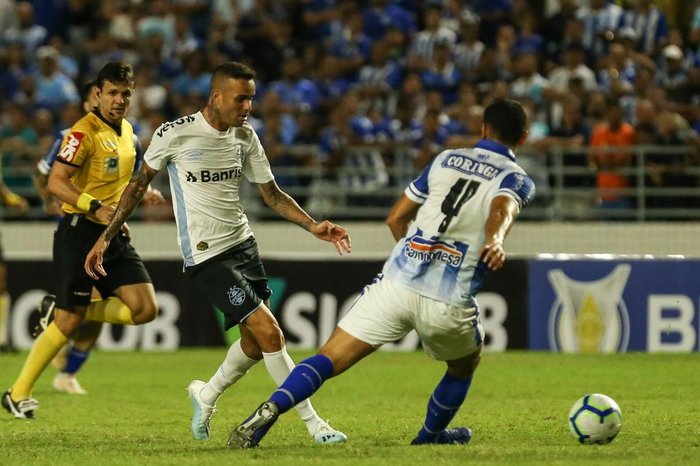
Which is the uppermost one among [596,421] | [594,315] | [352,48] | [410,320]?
[410,320]

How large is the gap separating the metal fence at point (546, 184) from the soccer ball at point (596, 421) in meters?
8.93

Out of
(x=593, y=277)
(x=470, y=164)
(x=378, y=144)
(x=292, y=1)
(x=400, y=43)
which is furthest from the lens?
(x=292, y=1)

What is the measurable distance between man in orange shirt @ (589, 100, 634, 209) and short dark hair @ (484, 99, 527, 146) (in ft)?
31.1

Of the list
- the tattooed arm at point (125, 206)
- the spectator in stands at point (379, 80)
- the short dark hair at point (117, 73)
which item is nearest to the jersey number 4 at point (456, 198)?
the tattooed arm at point (125, 206)

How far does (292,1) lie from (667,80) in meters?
6.47

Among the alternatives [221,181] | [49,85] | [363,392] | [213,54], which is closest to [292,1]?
[213,54]

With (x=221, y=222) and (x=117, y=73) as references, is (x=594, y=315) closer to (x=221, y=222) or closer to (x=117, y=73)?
(x=117, y=73)

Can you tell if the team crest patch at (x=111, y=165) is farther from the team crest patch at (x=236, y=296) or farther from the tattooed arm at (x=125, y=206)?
the team crest patch at (x=236, y=296)

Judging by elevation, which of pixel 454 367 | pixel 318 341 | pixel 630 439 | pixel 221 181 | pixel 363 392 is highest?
pixel 221 181

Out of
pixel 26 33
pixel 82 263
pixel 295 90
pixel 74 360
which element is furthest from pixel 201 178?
pixel 26 33

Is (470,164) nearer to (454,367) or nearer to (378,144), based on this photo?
(454,367)

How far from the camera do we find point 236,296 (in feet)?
26.8

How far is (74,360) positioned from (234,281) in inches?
157

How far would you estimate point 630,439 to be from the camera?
805cm
